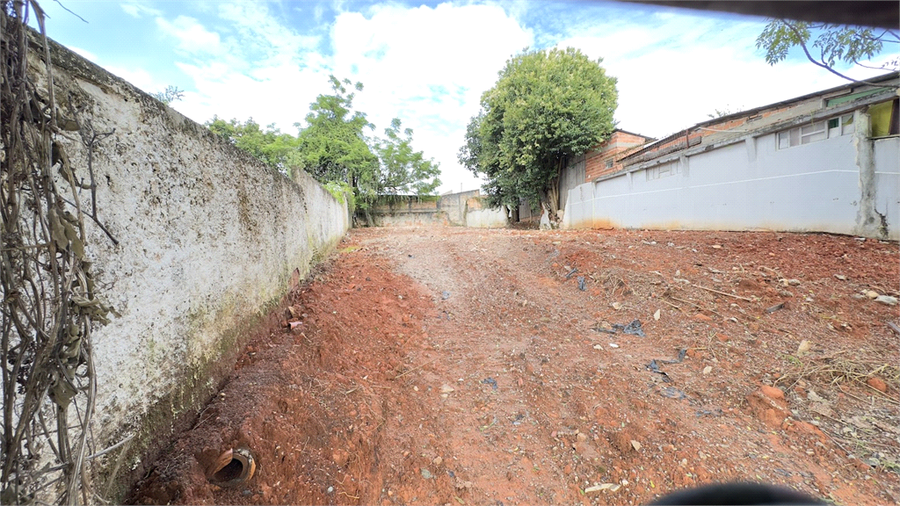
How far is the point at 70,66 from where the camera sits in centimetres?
112

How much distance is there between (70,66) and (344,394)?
193 cm

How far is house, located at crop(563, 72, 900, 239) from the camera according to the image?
4398mm

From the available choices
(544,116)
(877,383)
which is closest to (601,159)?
(544,116)

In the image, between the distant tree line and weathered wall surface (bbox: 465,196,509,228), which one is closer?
the distant tree line

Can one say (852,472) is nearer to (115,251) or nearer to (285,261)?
(115,251)

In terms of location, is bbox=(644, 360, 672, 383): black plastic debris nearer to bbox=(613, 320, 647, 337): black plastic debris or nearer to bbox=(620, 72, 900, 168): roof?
bbox=(613, 320, 647, 337): black plastic debris

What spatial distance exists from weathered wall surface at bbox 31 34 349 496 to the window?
7617 millimetres

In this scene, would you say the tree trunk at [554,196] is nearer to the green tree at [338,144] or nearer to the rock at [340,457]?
the green tree at [338,144]

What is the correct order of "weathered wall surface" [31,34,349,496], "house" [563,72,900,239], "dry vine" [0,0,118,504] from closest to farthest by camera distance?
"dry vine" [0,0,118,504]
"weathered wall surface" [31,34,349,496]
"house" [563,72,900,239]

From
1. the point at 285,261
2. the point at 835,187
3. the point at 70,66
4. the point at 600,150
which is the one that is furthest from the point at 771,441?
the point at 600,150

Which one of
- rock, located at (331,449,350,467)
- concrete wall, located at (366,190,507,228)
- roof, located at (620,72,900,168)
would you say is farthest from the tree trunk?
rock, located at (331,449,350,467)

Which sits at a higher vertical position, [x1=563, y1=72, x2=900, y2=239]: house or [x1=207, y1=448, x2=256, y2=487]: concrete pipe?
[x1=563, y1=72, x2=900, y2=239]: house

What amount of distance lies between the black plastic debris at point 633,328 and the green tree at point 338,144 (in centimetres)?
1432

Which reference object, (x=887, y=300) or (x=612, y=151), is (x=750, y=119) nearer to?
(x=612, y=151)
